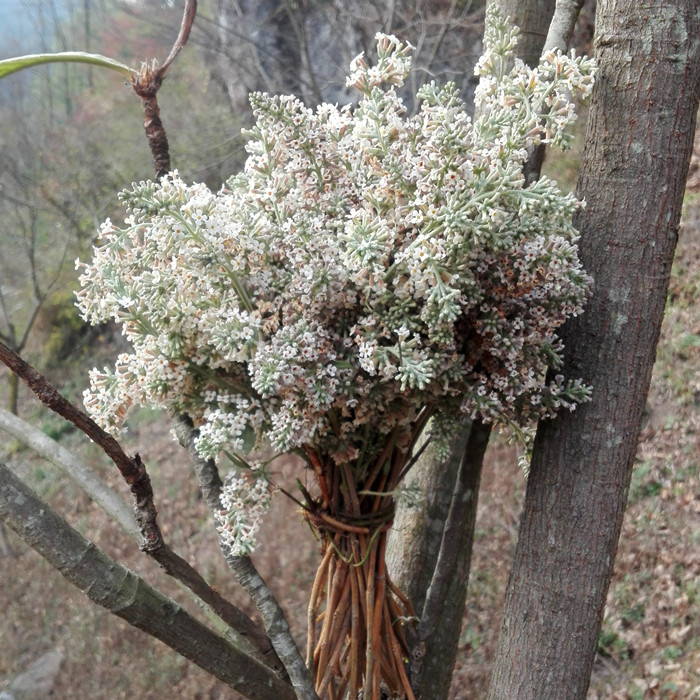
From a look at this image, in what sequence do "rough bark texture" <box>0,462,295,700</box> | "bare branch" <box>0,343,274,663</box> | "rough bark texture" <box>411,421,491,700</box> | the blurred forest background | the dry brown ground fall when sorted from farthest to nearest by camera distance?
1. the blurred forest background
2. the dry brown ground
3. "rough bark texture" <box>411,421,491,700</box>
4. "rough bark texture" <box>0,462,295,700</box>
5. "bare branch" <box>0,343,274,663</box>

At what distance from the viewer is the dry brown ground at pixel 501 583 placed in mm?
3592

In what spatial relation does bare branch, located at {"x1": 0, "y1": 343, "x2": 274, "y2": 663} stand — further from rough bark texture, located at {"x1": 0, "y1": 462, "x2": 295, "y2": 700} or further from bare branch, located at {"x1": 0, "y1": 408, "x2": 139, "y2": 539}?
bare branch, located at {"x1": 0, "y1": 408, "x2": 139, "y2": 539}

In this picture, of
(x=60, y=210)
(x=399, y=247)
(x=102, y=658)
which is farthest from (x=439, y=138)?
(x=60, y=210)

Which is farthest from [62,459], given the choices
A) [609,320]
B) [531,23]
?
[531,23]

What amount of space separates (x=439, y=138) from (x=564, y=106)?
21 centimetres

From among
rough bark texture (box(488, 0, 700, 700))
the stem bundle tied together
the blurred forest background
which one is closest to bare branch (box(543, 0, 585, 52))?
rough bark texture (box(488, 0, 700, 700))

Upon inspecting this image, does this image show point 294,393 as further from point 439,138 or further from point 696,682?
point 696,682

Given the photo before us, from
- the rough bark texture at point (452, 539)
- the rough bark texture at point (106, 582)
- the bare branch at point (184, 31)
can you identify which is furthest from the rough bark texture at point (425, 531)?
the bare branch at point (184, 31)

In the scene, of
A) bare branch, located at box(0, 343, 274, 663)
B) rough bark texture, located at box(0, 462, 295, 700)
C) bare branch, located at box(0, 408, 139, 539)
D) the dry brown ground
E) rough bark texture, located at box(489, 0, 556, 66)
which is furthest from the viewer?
the dry brown ground

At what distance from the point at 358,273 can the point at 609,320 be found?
0.47m

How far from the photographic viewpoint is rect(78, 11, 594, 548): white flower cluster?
2.81 feet

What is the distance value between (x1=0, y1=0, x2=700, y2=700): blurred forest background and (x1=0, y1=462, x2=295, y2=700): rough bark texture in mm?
639

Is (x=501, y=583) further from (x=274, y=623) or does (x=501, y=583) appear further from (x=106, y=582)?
(x=106, y=582)

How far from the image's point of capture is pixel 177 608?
1.03m
